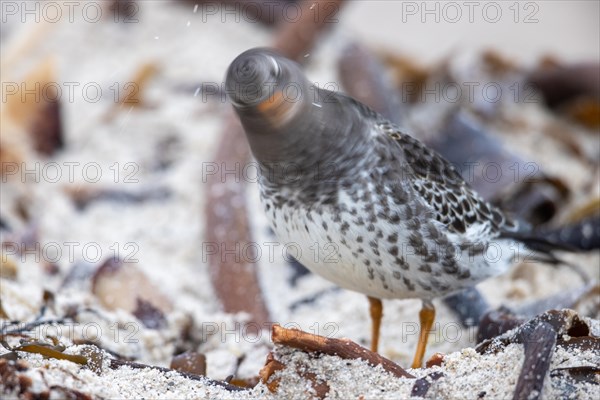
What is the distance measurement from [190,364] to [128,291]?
99 centimetres

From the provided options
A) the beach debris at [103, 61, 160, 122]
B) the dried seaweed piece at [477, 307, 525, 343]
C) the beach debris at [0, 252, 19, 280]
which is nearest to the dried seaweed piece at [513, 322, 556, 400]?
the dried seaweed piece at [477, 307, 525, 343]

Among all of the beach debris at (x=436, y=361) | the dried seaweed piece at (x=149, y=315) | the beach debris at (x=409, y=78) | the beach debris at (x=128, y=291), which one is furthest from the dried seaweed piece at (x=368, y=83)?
the beach debris at (x=436, y=361)

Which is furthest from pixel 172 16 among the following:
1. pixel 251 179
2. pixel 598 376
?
pixel 598 376

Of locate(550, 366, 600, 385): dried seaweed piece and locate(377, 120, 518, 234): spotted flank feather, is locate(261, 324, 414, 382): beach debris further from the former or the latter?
locate(377, 120, 518, 234): spotted flank feather

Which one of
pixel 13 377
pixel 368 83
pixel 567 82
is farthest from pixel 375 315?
pixel 567 82

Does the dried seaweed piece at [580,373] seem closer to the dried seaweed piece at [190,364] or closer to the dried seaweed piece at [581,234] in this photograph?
the dried seaweed piece at [190,364]

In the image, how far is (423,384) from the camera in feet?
9.02

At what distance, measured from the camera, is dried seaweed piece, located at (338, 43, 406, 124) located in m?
5.98

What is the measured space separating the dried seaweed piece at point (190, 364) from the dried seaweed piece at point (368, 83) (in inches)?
111

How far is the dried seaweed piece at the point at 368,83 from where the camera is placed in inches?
236

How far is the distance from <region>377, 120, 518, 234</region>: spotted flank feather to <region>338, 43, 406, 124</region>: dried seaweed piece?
5.70 ft

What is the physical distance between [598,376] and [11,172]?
4.27 meters

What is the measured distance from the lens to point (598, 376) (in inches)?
109

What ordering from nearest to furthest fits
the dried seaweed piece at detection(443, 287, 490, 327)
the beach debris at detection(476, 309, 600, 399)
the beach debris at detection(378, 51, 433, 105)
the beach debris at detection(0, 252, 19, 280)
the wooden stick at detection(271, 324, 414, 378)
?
the beach debris at detection(476, 309, 600, 399) → the wooden stick at detection(271, 324, 414, 378) → the beach debris at detection(0, 252, 19, 280) → the dried seaweed piece at detection(443, 287, 490, 327) → the beach debris at detection(378, 51, 433, 105)
